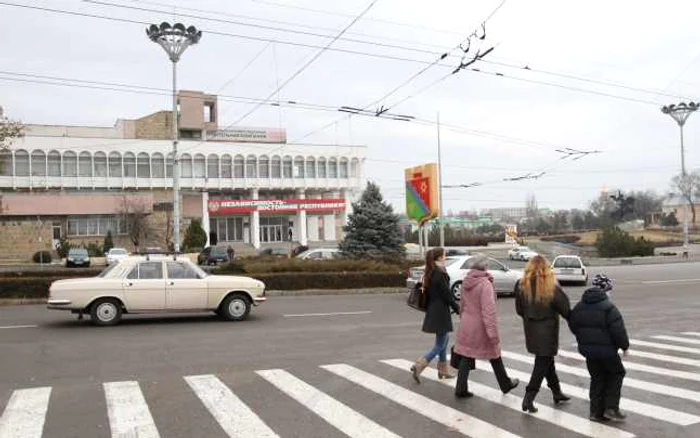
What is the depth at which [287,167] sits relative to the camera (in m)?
85.7

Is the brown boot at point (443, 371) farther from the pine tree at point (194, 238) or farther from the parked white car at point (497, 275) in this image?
the pine tree at point (194, 238)

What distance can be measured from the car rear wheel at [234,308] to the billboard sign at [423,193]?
19797mm

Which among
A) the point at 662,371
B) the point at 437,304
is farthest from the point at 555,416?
the point at 662,371

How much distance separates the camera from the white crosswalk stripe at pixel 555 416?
6.16 metres

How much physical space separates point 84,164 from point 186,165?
11783mm

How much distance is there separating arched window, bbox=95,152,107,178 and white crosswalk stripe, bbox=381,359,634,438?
7451 cm

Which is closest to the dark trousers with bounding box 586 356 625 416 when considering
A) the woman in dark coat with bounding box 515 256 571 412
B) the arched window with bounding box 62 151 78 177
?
the woman in dark coat with bounding box 515 256 571 412

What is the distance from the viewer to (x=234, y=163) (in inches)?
3238

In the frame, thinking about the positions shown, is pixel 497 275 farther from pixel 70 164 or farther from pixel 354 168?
pixel 354 168

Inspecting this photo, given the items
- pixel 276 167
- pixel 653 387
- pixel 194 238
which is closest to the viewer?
pixel 653 387

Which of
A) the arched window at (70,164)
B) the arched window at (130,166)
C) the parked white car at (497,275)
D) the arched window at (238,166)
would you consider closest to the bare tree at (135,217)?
the arched window at (130,166)

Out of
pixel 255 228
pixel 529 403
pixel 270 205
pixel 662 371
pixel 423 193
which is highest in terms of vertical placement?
pixel 270 205

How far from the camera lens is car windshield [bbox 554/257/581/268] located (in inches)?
1175

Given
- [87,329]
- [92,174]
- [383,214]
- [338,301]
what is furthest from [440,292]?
[92,174]
